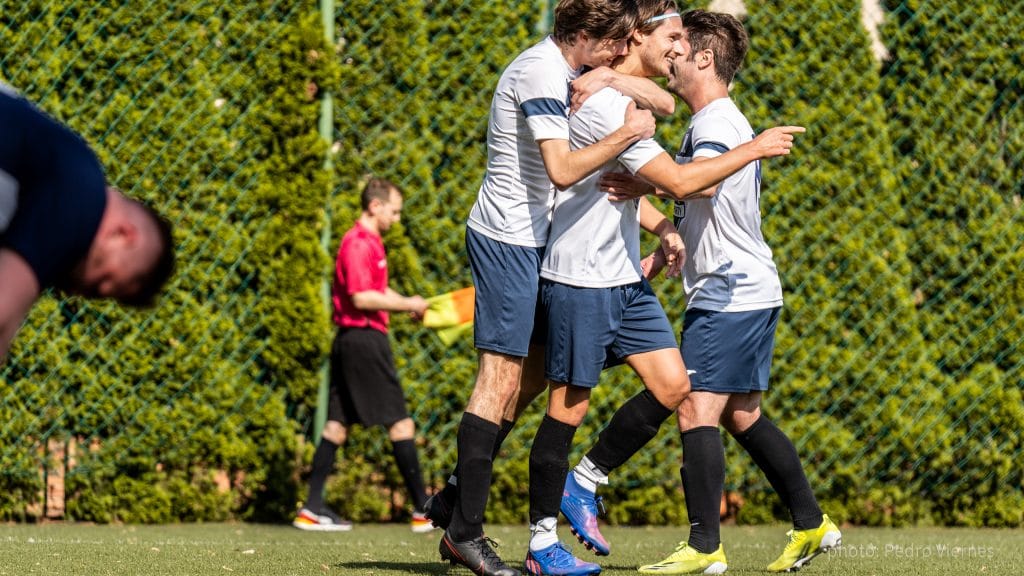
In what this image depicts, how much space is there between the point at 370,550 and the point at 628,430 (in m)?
1.39

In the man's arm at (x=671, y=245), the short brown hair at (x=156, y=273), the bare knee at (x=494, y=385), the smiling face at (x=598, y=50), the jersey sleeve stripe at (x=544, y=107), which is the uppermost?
the smiling face at (x=598, y=50)

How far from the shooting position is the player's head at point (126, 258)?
216 cm

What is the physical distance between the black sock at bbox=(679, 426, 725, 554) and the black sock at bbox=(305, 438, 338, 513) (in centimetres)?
227

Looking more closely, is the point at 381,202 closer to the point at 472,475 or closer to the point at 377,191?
the point at 377,191

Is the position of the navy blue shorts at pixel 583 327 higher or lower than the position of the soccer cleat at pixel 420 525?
higher

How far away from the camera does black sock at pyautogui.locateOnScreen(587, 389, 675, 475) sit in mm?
4133

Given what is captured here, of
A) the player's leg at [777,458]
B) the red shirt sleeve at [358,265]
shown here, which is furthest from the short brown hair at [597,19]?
the red shirt sleeve at [358,265]

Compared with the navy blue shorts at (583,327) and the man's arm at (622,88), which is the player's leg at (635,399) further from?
the man's arm at (622,88)

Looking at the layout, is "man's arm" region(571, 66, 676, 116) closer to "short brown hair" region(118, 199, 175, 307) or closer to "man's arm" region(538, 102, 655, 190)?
"man's arm" region(538, 102, 655, 190)

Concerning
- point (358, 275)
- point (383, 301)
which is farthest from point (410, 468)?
point (358, 275)

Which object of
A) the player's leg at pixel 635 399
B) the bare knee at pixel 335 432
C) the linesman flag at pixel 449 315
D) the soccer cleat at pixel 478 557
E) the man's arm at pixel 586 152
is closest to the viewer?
the man's arm at pixel 586 152

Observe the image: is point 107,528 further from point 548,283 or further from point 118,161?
point 548,283

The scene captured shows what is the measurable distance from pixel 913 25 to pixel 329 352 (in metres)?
3.54

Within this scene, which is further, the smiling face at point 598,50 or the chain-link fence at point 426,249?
the chain-link fence at point 426,249
